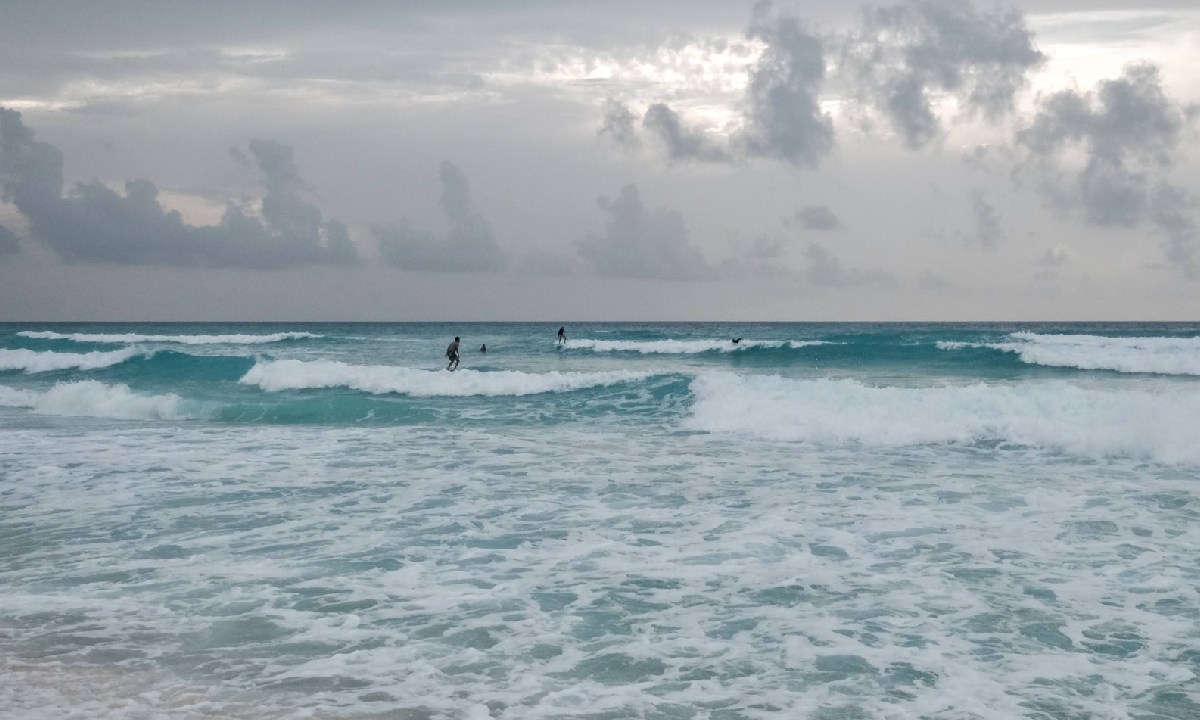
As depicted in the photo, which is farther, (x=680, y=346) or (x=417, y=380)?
(x=680, y=346)

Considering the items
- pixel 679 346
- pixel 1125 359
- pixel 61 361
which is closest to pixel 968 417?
pixel 1125 359

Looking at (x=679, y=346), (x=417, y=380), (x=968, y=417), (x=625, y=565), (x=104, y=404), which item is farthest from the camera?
(x=679, y=346)

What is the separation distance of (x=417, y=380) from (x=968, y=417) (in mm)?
17578

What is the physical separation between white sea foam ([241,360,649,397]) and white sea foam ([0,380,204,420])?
20.0 ft

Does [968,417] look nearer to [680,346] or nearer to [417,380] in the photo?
[417,380]

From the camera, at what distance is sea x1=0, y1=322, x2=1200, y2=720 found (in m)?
5.65

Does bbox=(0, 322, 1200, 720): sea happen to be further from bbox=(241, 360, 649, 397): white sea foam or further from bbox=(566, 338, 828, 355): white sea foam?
bbox=(566, 338, 828, 355): white sea foam

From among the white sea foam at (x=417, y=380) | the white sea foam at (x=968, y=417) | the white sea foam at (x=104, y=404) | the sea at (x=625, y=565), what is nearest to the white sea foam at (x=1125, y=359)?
the white sea foam at (x=968, y=417)

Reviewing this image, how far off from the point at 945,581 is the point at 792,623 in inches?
75.9

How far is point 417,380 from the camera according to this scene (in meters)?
29.2

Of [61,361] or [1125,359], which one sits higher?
[1125,359]

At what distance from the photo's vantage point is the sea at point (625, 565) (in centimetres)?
565

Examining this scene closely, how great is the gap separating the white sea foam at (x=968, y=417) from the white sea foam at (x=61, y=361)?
29.4 meters

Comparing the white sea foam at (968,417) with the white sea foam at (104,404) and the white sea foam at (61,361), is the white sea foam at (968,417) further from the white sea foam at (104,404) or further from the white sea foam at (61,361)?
the white sea foam at (61,361)
